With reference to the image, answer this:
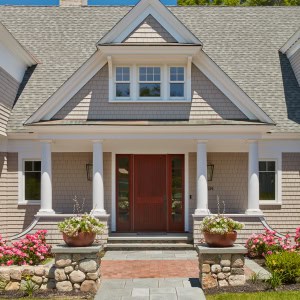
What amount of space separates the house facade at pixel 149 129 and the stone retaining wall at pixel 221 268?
4.85 meters

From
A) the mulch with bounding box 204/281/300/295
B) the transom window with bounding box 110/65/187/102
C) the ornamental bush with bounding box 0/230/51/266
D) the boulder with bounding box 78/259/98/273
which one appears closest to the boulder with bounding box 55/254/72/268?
the boulder with bounding box 78/259/98/273

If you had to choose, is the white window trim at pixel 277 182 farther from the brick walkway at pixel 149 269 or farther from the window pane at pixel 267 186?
the brick walkway at pixel 149 269

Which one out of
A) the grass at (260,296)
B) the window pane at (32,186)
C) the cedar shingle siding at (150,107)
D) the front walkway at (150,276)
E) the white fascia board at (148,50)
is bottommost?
the front walkway at (150,276)

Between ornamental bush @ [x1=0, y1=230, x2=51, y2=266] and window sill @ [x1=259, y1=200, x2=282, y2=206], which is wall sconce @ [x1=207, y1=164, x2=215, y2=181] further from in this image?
ornamental bush @ [x1=0, y1=230, x2=51, y2=266]

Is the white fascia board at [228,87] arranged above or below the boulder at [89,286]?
above

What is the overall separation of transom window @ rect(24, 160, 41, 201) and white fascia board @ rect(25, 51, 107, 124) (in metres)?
2.54

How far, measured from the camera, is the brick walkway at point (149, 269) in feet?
37.6

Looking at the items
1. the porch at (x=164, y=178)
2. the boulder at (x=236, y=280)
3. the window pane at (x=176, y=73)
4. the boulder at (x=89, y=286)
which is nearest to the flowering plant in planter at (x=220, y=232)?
the boulder at (x=236, y=280)

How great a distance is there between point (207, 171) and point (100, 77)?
4.92m

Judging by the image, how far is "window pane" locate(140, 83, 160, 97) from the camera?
16094mm

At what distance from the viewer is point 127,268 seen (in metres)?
12.2

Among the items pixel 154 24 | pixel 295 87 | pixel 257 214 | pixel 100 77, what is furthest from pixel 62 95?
pixel 295 87

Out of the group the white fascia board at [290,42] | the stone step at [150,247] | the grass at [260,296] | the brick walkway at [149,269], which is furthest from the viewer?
the white fascia board at [290,42]

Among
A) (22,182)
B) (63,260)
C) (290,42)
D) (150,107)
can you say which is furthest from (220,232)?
(290,42)
